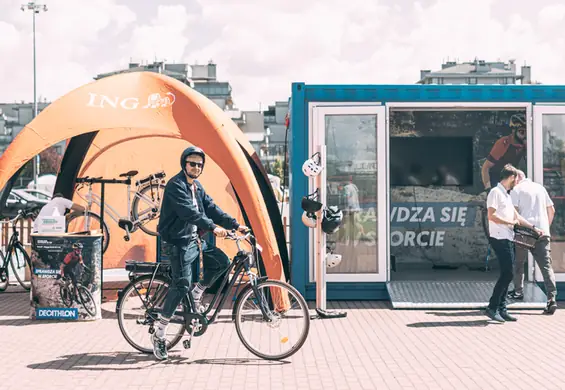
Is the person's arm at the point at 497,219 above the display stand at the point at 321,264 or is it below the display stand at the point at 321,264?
above

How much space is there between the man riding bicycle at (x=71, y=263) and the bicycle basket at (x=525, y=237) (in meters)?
5.14

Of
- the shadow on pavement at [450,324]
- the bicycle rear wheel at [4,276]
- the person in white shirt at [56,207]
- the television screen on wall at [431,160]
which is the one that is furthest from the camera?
the television screen on wall at [431,160]

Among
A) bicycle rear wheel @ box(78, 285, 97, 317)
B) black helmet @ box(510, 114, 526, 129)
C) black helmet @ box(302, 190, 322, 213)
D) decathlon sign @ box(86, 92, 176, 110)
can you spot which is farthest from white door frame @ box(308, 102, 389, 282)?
black helmet @ box(510, 114, 526, 129)

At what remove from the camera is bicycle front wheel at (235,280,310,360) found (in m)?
6.36

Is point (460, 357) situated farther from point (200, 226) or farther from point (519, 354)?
point (200, 226)

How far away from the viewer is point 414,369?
6199mm

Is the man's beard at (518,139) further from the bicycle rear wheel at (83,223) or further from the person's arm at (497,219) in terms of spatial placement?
the bicycle rear wheel at (83,223)

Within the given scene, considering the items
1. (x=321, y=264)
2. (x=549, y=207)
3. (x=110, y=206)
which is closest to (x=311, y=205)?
(x=321, y=264)

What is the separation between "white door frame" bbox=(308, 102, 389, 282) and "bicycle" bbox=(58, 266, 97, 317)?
2.81 meters

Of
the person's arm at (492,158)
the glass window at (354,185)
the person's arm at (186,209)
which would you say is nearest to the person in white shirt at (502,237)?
the glass window at (354,185)

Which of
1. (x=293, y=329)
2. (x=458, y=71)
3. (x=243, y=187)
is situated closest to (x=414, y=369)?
(x=293, y=329)

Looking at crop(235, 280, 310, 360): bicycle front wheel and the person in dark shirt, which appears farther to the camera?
the person in dark shirt

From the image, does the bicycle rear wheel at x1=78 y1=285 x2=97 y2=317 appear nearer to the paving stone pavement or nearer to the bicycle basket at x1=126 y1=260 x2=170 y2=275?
the paving stone pavement

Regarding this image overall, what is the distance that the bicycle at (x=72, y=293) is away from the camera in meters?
8.46
